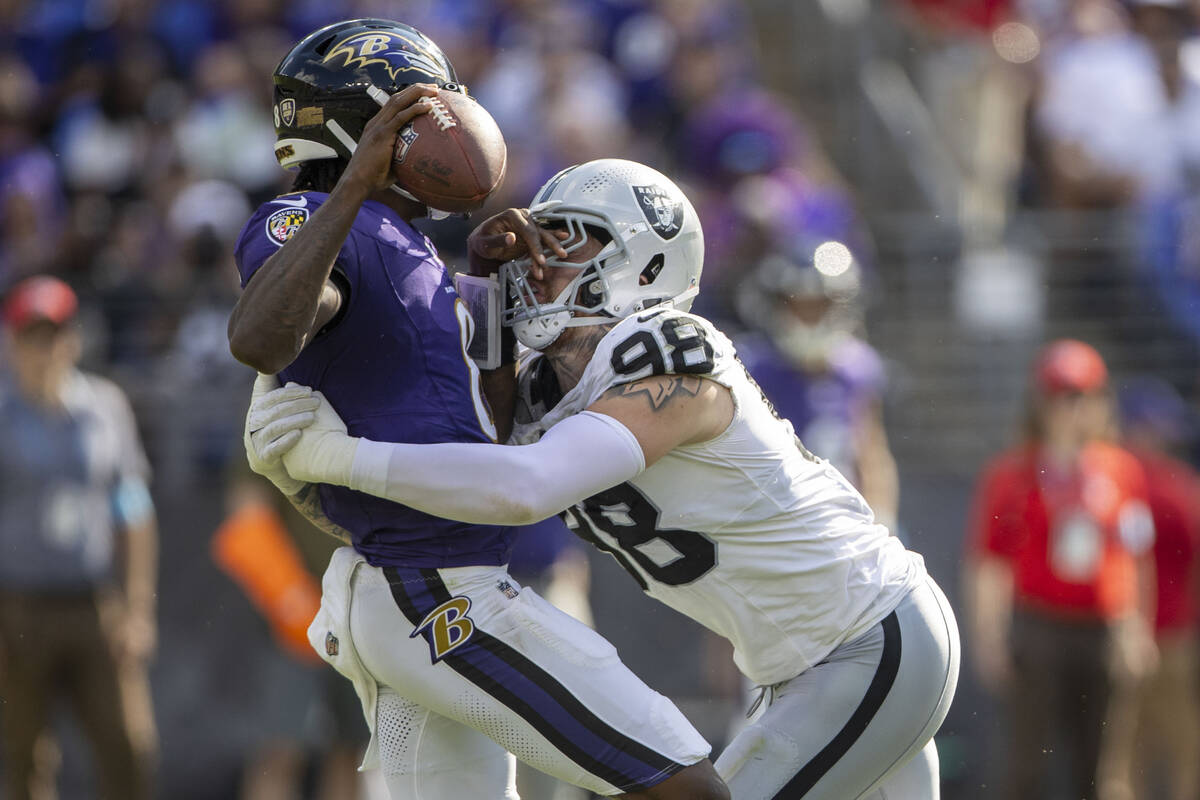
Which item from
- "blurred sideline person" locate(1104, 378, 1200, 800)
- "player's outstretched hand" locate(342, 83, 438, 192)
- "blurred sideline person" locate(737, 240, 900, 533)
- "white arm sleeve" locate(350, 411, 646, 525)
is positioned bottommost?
"blurred sideline person" locate(1104, 378, 1200, 800)

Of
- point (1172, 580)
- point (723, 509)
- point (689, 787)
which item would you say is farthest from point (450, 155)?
→ point (1172, 580)

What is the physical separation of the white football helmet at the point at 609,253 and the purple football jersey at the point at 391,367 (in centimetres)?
21

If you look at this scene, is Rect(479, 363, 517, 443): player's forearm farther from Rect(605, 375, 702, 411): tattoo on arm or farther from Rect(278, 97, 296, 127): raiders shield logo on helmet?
Rect(278, 97, 296, 127): raiders shield logo on helmet

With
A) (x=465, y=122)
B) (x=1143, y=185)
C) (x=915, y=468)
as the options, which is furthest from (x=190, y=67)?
(x=465, y=122)

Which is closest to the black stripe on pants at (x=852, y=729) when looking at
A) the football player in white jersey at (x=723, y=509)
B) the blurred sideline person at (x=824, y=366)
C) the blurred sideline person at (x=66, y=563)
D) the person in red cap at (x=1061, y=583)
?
the football player in white jersey at (x=723, y=509)

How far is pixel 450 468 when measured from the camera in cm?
302

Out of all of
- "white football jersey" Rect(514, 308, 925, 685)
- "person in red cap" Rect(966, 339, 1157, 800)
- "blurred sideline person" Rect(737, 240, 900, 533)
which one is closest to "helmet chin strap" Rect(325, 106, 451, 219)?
"white football jersey" Rect(514, 308, 925, 685)

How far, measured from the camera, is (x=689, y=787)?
3.07 metres

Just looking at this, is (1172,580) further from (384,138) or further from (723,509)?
(384,138)

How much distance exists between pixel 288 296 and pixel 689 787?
1234 mm

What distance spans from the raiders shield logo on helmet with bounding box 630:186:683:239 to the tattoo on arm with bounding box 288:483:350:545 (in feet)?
3.12

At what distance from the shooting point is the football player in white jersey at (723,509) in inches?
126

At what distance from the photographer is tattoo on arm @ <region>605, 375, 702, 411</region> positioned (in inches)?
124

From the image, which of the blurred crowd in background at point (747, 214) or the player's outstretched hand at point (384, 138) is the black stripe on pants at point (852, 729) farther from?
the blurred crowd in background at point (747, 214)
